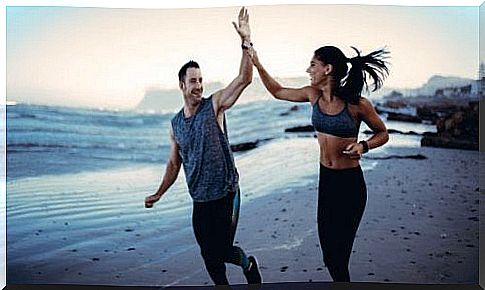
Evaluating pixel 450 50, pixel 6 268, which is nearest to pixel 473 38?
pixel 450 50

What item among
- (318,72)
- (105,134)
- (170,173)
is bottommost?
(170,173)

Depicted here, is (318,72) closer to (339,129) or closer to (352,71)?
(352,71)

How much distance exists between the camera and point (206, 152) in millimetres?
5684

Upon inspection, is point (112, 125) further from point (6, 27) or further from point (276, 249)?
point (276, 249)

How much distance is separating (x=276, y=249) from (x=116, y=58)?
147 cm

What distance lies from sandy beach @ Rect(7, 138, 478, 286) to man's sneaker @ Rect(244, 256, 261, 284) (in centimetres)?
5

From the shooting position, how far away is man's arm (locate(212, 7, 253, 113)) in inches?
224

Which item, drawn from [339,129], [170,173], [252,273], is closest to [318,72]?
[339,129]

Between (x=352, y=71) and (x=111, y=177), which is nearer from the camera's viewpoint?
(x=352, y=71)

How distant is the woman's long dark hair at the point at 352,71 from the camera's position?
5652mm

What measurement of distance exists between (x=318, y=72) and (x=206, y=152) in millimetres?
803

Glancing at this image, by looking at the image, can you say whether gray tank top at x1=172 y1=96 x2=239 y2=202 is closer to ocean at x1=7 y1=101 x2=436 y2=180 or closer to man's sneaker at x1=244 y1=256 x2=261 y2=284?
ocean at x1=7 y1=101 x2=436 y2=180

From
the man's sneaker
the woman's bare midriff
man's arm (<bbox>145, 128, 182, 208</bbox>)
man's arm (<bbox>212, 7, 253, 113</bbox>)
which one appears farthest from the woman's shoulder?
the man's sneaker

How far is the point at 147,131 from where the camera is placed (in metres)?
5.72
